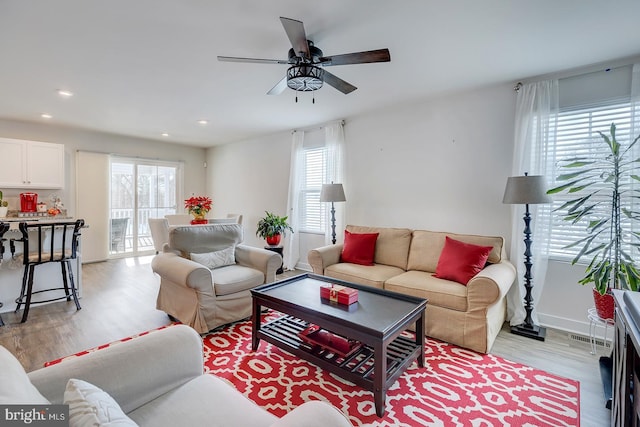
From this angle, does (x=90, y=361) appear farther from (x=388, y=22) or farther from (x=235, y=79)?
(x=235, y=79)

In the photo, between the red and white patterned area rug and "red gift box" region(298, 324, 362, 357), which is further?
"red gift box" region(298, 324, 362, 357)

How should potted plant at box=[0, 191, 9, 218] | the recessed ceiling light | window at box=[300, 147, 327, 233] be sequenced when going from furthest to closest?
window at box=[300, 147, 327, 233], potted plant at box=[0, 191, 9, 218], the recessed ceiling light

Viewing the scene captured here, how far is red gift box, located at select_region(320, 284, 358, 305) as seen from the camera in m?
2.20

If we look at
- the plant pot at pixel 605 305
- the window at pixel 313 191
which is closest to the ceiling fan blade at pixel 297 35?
the window at pixel 313 191

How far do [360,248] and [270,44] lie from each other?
2.33 metres

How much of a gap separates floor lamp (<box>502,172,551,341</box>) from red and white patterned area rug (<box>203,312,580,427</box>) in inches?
27.3

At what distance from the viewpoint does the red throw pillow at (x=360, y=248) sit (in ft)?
11.7

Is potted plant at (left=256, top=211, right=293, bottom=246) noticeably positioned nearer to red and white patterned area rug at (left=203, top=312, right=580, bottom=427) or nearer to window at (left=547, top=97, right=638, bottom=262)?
red and white patterned area rug at (left=203, top=312, right=580, bottom=427)

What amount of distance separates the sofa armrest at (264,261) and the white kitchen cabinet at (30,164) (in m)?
4.03

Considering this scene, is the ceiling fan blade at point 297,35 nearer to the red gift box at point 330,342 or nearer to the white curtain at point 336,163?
the red gift box at point 330,342

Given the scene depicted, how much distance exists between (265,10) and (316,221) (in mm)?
3423

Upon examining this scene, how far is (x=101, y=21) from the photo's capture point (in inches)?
82.4

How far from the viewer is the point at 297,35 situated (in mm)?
1888

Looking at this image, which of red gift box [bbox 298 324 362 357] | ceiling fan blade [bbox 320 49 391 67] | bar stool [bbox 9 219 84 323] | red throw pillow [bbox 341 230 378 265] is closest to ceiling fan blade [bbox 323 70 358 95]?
ceiling fan blade [bbox 320 49 391 67]
